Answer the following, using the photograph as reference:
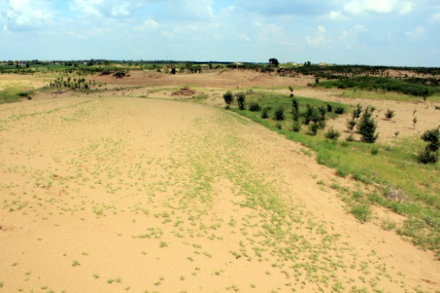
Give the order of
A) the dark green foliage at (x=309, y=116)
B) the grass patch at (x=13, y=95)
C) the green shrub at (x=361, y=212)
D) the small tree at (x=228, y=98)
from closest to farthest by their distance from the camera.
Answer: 1. the green shrub at (x=361, y=212)
2. the dark green foliage at (x=309, y=116)
3. the small tree at (x=228, y=98)
4. the grass patch at (x=13, y=95)

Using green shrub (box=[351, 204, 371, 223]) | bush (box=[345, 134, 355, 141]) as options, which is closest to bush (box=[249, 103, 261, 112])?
bush (box=[345, 134, 355, 141])

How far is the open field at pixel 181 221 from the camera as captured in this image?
8.17 meters

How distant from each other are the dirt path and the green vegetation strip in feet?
3.88

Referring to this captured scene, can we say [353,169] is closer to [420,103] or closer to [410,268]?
[410,268]

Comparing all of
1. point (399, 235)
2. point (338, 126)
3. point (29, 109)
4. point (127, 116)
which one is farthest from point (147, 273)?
point (338, 126)

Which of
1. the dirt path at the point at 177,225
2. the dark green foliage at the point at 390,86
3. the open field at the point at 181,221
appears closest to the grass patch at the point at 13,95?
the open field at the point at 181,221

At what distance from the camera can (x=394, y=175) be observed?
18578mm

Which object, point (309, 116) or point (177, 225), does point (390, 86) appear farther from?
point (177, 225)

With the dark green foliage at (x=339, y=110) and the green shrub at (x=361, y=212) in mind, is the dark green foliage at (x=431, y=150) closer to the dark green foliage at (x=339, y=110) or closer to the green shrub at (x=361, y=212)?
the green shrub at (x=361, y=212)

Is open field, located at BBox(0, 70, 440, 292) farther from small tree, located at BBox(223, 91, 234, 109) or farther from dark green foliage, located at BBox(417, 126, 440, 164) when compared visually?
small tree, located at BBox(223, 91, 234, 109)

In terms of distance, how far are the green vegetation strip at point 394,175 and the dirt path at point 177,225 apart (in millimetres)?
1182

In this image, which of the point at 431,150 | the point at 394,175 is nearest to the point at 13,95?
the point at 394,175

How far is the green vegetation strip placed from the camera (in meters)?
13.2

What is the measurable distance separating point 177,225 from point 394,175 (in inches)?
590
